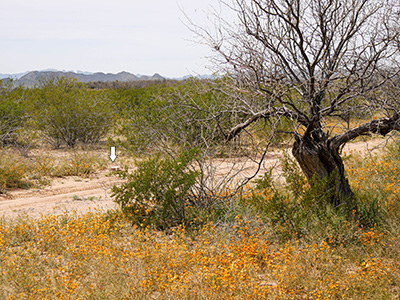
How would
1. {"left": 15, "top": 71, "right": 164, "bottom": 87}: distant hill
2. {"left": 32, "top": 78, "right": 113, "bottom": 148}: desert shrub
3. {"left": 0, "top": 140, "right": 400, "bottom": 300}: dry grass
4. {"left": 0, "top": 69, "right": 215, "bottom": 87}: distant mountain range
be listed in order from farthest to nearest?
{"left": 15, "top": 71, "right": 164, "bottom": 87}: distant hill → {"left": 0, "top": 69, "right": 215, "bottom": 87}: distant mountain range → {"left": 32, "top": 78, "right": 113, "bottom": 148}: desert shrub → {"left": 0, "top": 140, "right": 400, "bottom": 300}: dry grass

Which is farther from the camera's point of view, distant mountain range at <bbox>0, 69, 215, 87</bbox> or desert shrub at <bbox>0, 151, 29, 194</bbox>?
distant mountain range at <bbox>0, 69, 215, 87</bbox>

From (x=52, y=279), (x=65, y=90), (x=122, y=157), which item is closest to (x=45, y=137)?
(x=65, y=90)

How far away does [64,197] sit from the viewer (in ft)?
28.9

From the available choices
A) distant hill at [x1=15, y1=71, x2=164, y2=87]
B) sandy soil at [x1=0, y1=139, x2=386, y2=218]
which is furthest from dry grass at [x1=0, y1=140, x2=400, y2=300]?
distant hill at [x1=15, y1=71, x2=164, y2=87]

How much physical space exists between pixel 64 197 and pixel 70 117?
6866mm

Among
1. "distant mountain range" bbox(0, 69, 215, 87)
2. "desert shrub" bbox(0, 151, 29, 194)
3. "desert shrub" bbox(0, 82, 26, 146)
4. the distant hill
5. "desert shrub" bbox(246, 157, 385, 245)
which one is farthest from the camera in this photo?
the distant hill

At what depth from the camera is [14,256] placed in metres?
5.13

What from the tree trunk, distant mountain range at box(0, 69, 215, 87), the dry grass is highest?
distant mountain range at box(0, 69, 215, 87)

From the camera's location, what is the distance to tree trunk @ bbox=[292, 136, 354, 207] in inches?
235

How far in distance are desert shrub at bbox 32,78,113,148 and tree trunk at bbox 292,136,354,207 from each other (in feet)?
34.9

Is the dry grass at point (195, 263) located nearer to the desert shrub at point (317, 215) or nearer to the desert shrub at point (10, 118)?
the desert shrub at point (317, 215)

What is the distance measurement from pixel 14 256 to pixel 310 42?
16.5ft

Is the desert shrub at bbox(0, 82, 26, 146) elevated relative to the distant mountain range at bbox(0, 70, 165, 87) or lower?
lower

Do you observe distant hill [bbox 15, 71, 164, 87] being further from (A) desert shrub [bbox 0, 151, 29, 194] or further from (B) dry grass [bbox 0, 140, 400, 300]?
(B) dry grass [bbox 0, 140, 400, 300]
